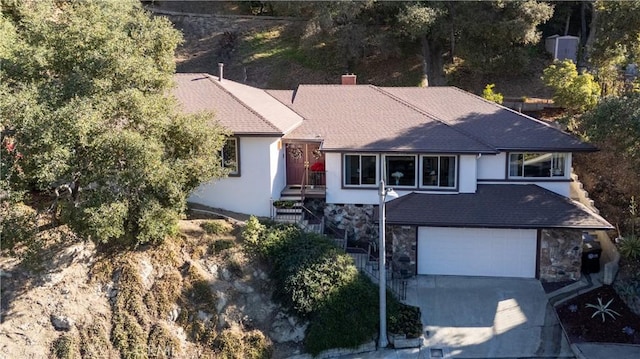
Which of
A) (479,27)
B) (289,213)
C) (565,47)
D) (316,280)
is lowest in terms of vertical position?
(316,280)

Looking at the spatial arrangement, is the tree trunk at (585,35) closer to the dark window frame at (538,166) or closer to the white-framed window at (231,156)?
the dark window frame at (538,166)

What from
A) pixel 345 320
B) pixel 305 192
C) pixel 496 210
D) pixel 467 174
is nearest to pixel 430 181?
pixel 467 174

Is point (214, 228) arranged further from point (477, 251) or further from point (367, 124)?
point (477, 251)

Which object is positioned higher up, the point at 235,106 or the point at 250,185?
the point at 235,106

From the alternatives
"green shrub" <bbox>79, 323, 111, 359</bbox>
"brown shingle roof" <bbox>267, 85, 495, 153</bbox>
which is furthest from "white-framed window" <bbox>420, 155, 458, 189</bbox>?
→ "green shrub" <bbox>79, 323, 111, 359</bbox>

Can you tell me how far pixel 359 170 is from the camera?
20516 millimetres

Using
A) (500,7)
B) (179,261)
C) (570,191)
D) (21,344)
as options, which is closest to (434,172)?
(570,191)

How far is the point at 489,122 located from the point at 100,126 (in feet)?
45.6

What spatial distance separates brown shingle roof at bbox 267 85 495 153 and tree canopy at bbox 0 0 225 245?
208 inches

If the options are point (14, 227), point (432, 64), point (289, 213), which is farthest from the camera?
point (432, 64)

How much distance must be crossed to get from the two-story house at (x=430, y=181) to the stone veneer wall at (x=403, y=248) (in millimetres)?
34

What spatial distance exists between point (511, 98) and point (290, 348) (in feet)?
70.0

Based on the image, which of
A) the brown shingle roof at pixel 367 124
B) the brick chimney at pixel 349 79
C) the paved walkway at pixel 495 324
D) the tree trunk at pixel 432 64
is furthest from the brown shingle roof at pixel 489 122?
the tree trunk at pixel 432 64

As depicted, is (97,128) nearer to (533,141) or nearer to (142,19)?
(142,19)
